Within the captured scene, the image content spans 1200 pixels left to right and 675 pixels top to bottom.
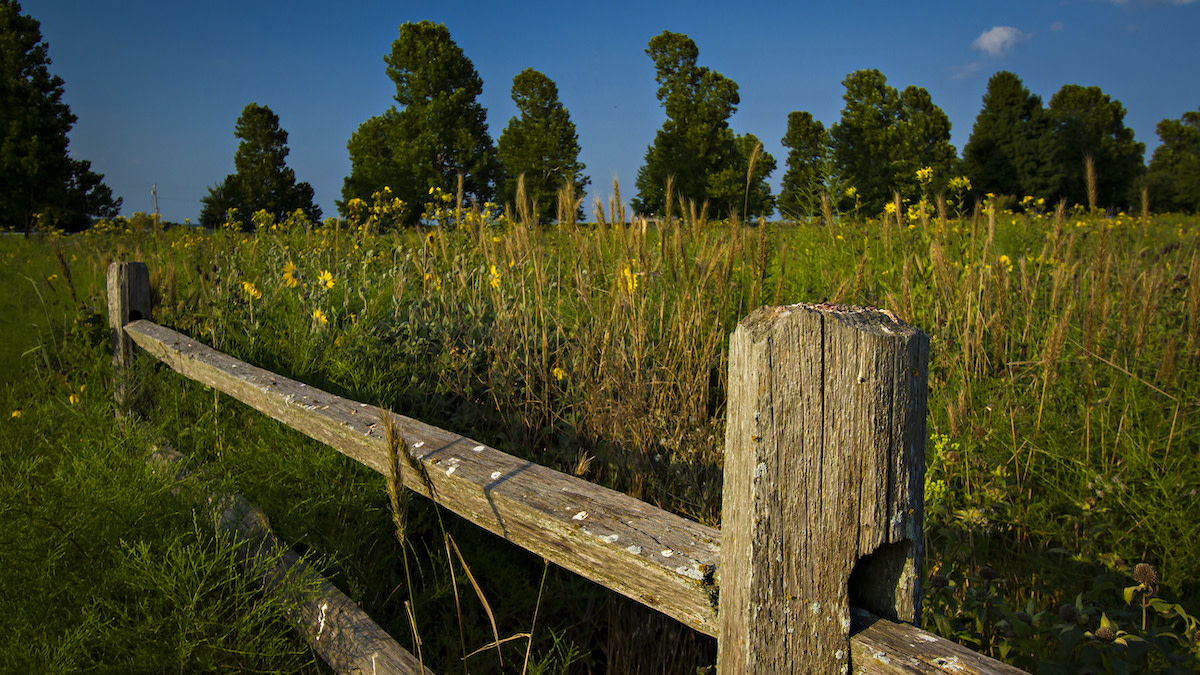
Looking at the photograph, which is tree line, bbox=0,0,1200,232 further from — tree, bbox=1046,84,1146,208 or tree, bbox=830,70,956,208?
tree, bbox=1046,84,1146,208

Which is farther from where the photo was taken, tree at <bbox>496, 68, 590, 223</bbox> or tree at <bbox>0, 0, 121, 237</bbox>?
tree at <bbox>496, 68, 590, 223</bbox>

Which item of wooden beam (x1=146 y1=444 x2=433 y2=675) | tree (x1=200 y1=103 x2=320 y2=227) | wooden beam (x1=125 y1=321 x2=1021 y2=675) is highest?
tree (x1=200 y1=103 x2=320 y2=227)

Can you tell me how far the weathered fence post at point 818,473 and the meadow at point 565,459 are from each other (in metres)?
0.48

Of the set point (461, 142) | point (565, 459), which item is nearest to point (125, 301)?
point (565, 459)

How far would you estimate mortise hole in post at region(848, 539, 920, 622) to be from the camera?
3.38ft

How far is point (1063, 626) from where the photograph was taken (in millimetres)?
1524

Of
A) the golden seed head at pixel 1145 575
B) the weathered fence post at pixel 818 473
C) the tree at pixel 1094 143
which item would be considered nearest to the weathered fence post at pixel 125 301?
the weathered fence post at pixel 818 473

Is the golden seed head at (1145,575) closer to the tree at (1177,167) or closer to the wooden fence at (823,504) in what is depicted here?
the wooden fence at (823,504)

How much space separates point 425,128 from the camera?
24562 millimetres

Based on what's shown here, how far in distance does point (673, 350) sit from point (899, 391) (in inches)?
87.1

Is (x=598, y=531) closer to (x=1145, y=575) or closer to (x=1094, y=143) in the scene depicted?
(x=1145, y=575)

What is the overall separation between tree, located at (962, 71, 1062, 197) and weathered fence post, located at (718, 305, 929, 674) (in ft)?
129

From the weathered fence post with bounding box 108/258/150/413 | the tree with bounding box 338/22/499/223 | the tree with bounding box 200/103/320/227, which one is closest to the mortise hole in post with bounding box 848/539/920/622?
the weathered fence post with bounding box 108/258/150/413

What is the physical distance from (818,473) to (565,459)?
2229 mm
